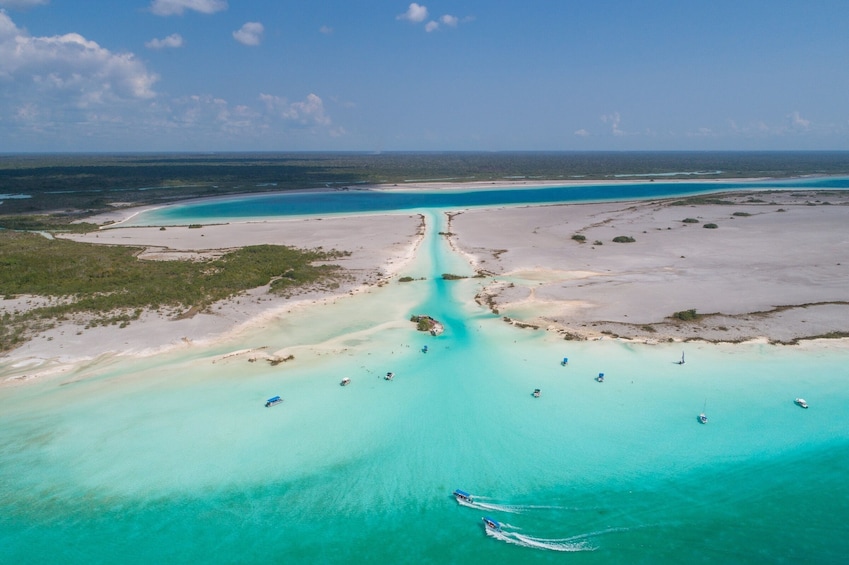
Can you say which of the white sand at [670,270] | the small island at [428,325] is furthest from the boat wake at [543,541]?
the white sand at [670,270]

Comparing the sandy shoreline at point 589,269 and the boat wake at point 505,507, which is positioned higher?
the sandy shoreline at point 589,269

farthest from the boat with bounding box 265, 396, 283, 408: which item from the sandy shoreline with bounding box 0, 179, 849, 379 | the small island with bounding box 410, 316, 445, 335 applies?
the small island with bounding box 410, 316, 445, 335

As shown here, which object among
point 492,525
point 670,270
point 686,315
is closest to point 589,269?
point 670,270

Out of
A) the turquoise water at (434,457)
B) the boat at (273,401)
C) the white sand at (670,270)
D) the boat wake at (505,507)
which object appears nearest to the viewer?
the turquoise water at (434,457)

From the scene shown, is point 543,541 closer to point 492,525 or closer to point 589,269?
point 492,525

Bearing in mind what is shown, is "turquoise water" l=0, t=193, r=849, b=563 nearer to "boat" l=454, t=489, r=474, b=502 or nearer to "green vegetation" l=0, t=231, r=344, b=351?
"boat" l=454, t=489, r=474, b=502

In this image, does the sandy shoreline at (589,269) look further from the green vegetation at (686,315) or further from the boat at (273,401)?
the boat at (273,401)
